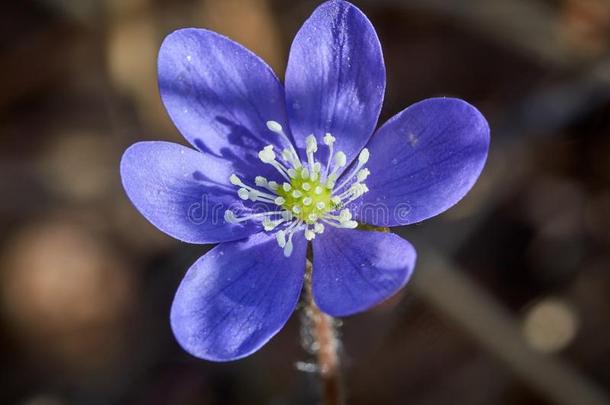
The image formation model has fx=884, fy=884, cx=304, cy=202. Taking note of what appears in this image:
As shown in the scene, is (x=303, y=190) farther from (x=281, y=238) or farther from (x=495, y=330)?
(x=495, y=330)

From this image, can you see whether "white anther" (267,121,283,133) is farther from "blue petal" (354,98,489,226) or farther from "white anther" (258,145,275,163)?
"blue petal" (354,98,489,226)

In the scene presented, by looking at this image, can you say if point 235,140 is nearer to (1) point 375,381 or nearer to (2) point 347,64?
(2) point 347,64

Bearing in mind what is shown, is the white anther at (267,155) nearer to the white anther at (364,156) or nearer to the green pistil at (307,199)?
the green pistil at (307,199)

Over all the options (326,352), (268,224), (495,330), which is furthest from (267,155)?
(495,330)

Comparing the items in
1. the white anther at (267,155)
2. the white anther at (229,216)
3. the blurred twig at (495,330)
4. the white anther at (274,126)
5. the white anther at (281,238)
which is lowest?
the blurred twig at (495,330)

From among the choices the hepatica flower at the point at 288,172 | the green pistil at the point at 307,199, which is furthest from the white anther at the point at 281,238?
the green pistil at the point at 307,199

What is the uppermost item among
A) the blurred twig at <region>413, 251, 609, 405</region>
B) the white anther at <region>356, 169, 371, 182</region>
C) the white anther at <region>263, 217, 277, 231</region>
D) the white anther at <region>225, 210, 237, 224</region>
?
the white anther at <region>356, 169, 371, 182</region>

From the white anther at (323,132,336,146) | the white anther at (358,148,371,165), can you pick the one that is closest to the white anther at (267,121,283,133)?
the white anther at (323,132,336,146)
